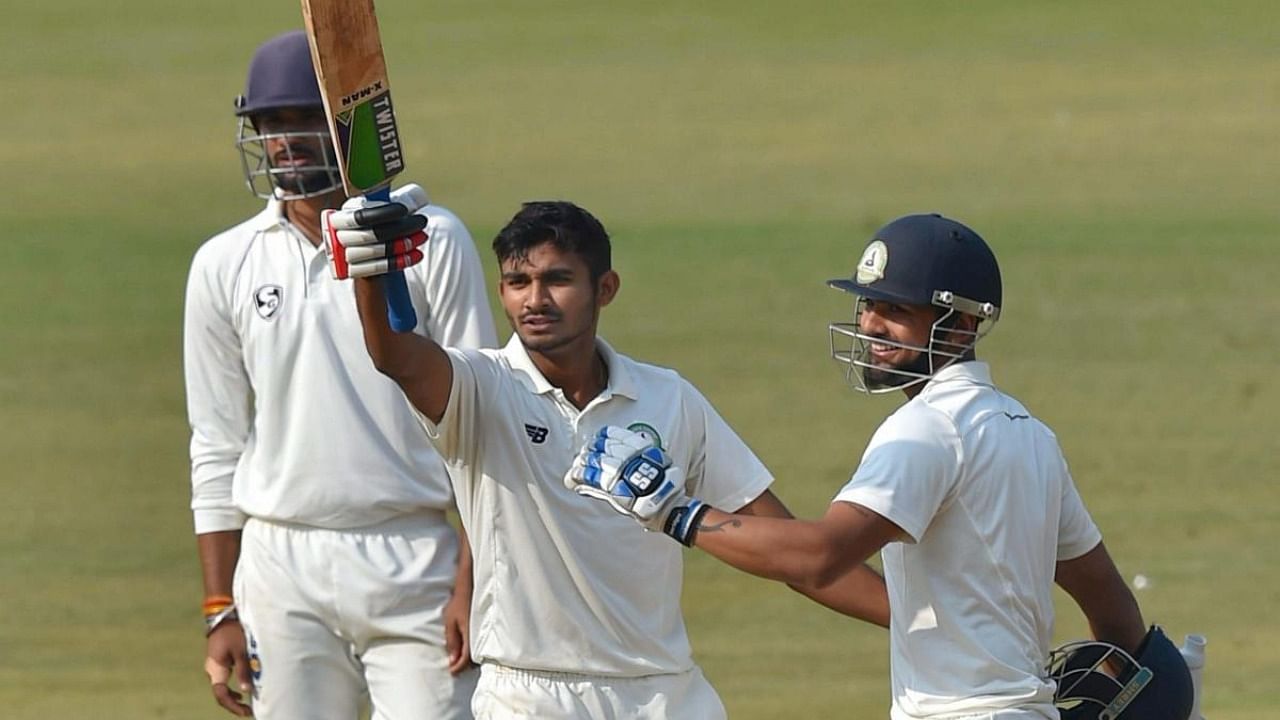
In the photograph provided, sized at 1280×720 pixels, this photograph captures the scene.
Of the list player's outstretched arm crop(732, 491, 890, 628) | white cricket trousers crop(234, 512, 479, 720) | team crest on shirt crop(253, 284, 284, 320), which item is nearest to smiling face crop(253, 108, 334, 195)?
team crest on shirt crop(253, 284, 284, 320)

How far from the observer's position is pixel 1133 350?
13.0m

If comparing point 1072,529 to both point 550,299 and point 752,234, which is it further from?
point 752,234

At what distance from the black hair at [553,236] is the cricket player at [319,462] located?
519 mm

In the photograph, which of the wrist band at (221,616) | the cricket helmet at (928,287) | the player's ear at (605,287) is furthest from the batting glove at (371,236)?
the wrist band at (221,616)

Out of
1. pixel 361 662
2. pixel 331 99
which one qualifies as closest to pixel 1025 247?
pixel 361 662

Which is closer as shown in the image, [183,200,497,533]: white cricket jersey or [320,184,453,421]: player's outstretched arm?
[320,184,453,421]: player's outstretched arm

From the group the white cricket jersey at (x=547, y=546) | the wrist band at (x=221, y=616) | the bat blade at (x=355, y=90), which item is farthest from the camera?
the wrist band at (x=221, y=616)

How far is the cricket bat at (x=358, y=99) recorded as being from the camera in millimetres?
4215

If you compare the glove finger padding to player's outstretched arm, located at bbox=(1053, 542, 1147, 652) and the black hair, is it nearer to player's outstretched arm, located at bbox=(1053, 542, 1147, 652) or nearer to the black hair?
the black hair

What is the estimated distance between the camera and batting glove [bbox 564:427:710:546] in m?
4.13

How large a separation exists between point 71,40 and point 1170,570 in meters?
17.6

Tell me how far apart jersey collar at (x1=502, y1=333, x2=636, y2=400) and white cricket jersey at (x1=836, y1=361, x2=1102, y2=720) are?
A: 73 cm

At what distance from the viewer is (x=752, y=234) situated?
16.2 metres

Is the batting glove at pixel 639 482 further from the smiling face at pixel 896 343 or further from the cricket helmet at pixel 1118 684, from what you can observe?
the cricket helmet at pixel 1118 684
